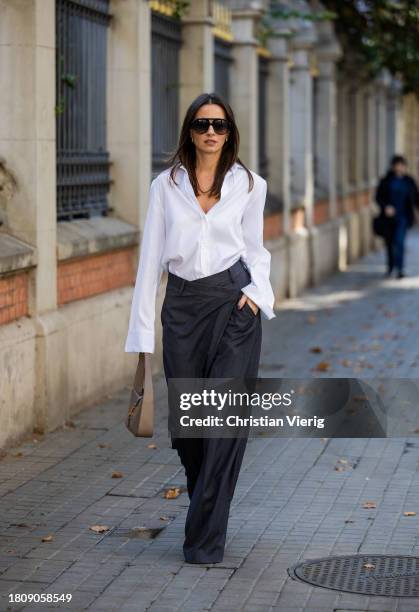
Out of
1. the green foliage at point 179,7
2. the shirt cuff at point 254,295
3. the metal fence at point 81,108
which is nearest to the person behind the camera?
the shirt cuff at point 254,295

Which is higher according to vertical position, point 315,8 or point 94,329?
point 315,8

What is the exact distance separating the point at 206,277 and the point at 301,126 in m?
16.0

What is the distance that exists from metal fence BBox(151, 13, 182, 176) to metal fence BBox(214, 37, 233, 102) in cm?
229

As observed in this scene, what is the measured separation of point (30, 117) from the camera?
30.9 feet

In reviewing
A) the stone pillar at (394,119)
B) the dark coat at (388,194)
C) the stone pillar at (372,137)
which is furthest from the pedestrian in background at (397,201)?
the stone pillar at (394,119)

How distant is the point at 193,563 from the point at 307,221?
1591 cm

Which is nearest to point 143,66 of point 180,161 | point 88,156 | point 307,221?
point 88,156

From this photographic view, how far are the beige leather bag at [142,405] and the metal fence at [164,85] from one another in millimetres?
7433

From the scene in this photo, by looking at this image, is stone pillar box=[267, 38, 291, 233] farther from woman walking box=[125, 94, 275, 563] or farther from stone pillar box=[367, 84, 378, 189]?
woman walking box=[125, 94, 275, 563]

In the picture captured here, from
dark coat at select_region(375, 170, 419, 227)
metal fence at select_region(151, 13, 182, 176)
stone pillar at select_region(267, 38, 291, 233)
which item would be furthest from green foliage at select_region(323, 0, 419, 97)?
metal fence at select_region(151, 13, 182, 176)

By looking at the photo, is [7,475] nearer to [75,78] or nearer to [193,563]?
[193,563]

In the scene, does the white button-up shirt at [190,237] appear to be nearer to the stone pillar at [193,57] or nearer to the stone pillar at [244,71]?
the stone pillar at [193,57]

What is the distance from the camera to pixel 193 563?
20.9 ft

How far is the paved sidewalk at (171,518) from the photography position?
5922 millimetres
